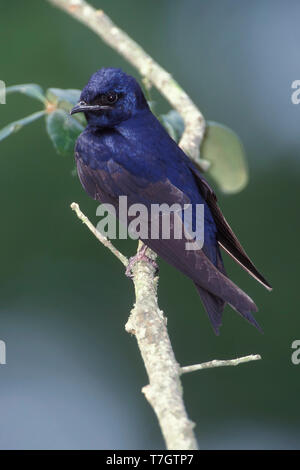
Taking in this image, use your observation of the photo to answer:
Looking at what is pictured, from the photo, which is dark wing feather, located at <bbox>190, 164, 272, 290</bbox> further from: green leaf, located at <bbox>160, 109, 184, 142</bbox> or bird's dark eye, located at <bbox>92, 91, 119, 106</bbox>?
bird's dark eye, located at <bbox>92, 91, 119, 106</bbox>

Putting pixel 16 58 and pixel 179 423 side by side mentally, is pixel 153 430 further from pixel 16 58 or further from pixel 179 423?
pixel 179 423

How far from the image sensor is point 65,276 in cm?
308

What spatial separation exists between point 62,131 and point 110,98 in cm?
21

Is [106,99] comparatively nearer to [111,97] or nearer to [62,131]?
[111,97]

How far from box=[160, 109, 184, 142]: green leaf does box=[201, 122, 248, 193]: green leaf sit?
0.14 meters

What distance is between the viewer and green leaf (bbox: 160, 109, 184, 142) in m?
2.33

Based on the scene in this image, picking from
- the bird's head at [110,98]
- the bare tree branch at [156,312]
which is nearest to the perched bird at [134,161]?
the bird's head at [110,98]

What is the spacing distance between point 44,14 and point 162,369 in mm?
2095

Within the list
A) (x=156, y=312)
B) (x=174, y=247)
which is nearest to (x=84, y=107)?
(x=174, y=247)

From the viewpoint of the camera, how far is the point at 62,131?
2.13 meters

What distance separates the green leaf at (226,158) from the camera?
2.53 metres

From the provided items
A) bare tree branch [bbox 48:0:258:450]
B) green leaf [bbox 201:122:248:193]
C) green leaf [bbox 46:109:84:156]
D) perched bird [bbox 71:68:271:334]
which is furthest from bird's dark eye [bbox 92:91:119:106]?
green leaf [bbox 201:122:248:193]

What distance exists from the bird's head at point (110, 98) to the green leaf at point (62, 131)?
5 centimetres

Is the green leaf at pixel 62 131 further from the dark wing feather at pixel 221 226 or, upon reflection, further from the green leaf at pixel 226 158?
the green leaf at pixel 226 158
